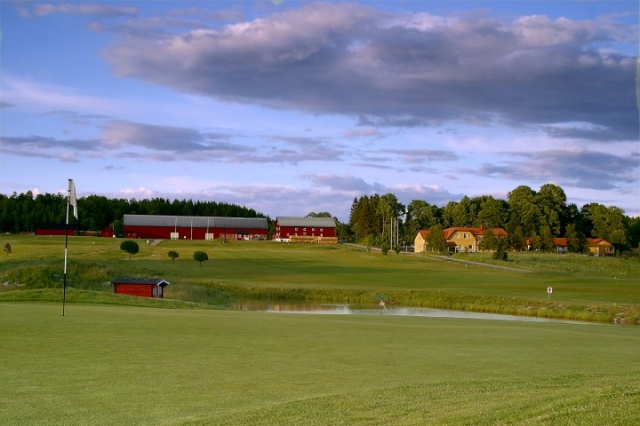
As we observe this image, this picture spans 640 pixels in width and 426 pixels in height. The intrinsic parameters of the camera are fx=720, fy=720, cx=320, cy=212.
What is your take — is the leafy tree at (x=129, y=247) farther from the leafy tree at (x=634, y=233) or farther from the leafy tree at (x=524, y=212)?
the leafy tree at (x=634, y=233)

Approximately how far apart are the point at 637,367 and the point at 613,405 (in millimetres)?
8233

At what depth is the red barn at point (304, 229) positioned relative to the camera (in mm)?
177750

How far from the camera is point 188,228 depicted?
175125 millimetres

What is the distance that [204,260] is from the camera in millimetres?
93562

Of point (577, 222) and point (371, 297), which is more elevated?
point (577, 222)

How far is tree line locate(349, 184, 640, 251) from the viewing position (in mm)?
154500

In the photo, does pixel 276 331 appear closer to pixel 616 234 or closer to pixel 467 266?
pixel 467 266

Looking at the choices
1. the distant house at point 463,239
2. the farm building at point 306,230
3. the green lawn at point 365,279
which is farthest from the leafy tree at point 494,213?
the green lawn at point 365,279

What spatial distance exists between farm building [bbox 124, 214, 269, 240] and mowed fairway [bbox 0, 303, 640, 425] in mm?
150351

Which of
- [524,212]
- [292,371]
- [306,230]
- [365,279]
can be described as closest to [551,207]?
[524,212]

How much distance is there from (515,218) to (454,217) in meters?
27.4

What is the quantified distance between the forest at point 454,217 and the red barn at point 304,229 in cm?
974

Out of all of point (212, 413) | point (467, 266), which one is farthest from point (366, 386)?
point (467, 266)

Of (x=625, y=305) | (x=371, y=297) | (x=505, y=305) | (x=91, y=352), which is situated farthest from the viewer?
(x=371, y=297)
